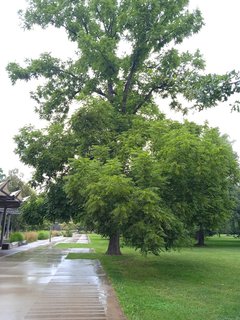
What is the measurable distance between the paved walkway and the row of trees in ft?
6.60

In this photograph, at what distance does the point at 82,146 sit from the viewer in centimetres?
1788

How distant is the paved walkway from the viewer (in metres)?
7.22

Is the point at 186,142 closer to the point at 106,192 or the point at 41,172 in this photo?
the point at 106,192

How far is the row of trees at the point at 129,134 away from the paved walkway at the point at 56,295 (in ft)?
6.60

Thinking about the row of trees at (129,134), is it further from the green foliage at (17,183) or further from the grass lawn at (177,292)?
the green foliage at (17,183)

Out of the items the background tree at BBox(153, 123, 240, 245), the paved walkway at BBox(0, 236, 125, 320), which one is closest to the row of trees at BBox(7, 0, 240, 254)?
the background tree at BBox(153, 123, 240, 245)

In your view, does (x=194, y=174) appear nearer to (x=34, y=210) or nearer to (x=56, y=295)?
(x=56, y=295)

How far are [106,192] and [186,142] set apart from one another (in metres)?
3.26

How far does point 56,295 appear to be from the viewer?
8969 mm

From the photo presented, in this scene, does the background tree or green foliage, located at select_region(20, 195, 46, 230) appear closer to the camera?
the background tree

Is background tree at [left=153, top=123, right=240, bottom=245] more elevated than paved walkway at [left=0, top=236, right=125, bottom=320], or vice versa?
background tree at [left=153, top=123, right=240, bottom=245]

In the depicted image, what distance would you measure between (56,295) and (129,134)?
937 centimetres

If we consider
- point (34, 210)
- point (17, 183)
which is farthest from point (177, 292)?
point (17, 183)

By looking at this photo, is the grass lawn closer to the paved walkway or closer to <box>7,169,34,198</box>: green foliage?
the paved walkway
